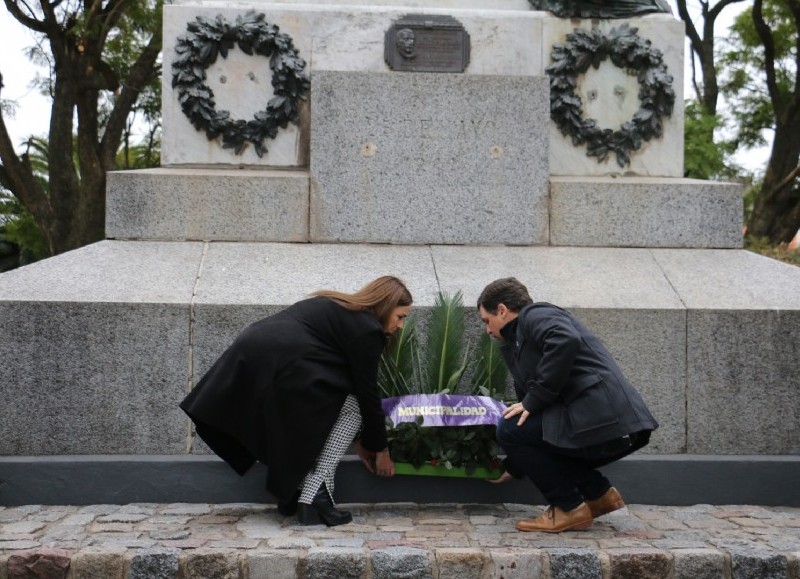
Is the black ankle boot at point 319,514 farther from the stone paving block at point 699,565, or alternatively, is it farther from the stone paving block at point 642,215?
the stone paving block at point 642,215

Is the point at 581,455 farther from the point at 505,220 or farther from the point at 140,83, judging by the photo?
the point at 140,83

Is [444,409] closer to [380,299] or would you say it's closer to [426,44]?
[380,299]

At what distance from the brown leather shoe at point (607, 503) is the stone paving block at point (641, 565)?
2.18ft

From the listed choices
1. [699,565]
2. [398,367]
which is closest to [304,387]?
[398,367]

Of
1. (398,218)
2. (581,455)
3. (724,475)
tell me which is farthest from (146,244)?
(724,475)

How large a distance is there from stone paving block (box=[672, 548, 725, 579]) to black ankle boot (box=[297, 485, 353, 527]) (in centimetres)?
172

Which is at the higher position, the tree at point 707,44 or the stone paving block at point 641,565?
the tree at point 707,44

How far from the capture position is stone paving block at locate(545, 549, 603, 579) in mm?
4891

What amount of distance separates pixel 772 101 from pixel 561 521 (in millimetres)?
17919

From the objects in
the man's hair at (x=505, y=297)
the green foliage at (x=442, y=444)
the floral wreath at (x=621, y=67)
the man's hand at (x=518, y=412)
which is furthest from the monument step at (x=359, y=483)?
the floral wreath at (x=621, y=67)

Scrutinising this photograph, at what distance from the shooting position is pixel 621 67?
26.7ft

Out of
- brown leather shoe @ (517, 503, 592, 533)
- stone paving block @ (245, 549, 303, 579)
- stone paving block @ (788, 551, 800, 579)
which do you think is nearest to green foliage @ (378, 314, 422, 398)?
brown leather shoe @ (517, 503, 592, 533)

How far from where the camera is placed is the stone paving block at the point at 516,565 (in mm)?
4879

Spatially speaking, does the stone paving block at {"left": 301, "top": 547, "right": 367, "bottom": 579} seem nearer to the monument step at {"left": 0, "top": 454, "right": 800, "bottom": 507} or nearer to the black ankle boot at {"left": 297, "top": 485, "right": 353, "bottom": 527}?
the black ankle boot at {"left": 297, "top": 485, "right": 353, "bottom": 527}
